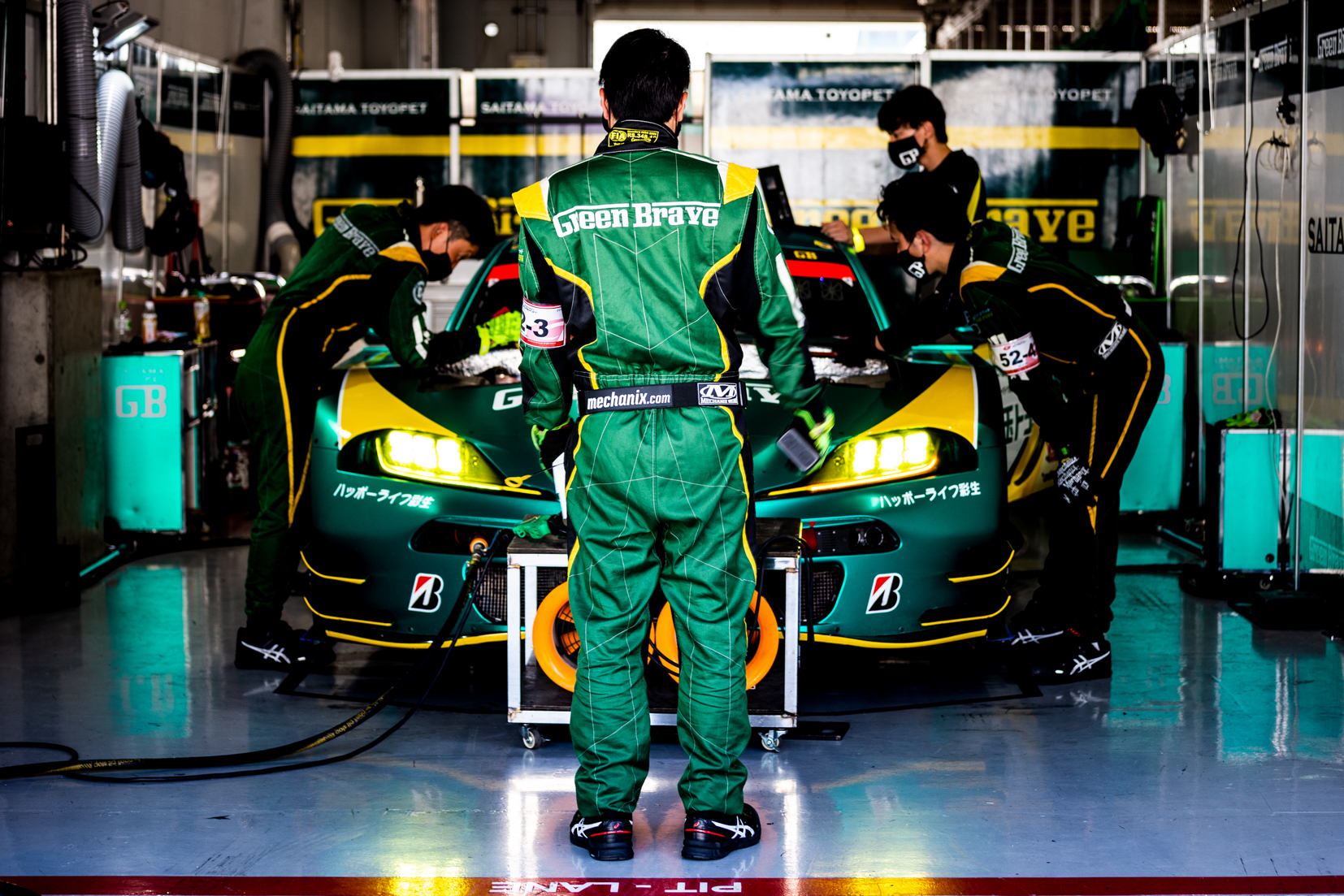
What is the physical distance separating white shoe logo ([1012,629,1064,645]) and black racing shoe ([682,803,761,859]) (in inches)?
72.9

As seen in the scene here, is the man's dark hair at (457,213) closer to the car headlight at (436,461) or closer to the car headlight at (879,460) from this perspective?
the car headlight at (436,461)

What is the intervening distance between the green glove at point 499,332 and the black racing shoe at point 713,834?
78.1 inches

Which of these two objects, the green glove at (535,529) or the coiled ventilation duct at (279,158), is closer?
the green glove at (535,529)

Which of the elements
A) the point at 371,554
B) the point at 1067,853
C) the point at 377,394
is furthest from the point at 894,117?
the point at 1067,853

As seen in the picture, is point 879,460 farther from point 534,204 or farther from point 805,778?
point 534,204

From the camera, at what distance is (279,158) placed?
10.2 m

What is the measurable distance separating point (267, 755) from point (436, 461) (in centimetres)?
89

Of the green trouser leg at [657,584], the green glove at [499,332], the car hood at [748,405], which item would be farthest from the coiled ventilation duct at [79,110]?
the green trouser leg at [657,584]

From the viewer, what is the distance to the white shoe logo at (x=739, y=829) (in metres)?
3.02

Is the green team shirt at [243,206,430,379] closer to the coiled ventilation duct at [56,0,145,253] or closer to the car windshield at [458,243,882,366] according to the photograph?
the car windshield at [458,243,882,366]

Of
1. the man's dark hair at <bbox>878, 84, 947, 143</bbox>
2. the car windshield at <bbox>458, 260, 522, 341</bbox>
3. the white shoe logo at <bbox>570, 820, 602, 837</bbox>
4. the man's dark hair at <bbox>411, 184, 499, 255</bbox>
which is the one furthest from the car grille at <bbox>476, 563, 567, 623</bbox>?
the man's dark hair at <bbox>878, 84, 947, 143</bbox>

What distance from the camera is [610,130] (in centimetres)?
300

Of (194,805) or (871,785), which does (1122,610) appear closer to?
(871,785)

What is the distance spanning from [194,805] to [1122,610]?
3.49 meters
